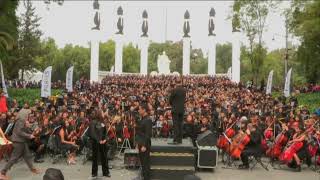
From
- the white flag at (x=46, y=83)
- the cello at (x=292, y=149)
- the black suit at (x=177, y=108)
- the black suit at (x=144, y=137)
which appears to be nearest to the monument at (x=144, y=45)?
the white flag at (x=46, y=83)

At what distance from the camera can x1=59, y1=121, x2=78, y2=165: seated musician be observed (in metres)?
13.8

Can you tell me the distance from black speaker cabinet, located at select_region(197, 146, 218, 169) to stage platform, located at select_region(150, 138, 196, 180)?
106 cm

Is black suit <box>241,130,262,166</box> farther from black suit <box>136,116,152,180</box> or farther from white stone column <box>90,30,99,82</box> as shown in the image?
white stone column <box>90,30,99,82</box>

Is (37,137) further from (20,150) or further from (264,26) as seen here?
(264,26)

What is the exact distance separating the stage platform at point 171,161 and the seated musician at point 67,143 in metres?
2.99

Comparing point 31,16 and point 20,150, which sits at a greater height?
point 31,16

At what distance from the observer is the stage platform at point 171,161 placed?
11.8 meters

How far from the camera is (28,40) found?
5494 centimetres

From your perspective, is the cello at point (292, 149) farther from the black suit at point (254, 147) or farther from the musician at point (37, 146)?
the musician at point (37, 146)

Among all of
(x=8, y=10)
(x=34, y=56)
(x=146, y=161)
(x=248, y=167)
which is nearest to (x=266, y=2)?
(x=8, y=10)

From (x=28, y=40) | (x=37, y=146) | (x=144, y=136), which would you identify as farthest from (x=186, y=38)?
(x=144, y=136)

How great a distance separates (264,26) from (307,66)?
7.61m

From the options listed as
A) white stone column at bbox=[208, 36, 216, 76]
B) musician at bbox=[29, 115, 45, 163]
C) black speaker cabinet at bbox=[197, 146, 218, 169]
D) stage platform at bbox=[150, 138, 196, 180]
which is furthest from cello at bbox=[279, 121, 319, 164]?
white stone column at bbox=[208, 36, 216, 76]

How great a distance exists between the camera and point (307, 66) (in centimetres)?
4866
